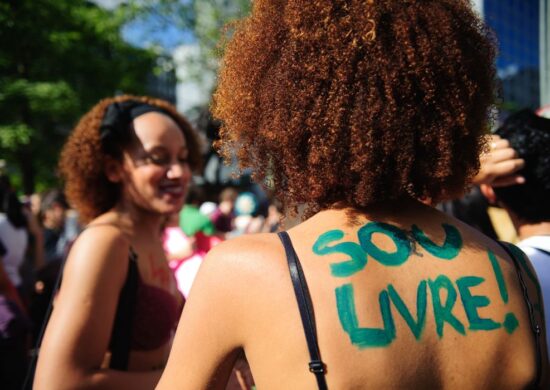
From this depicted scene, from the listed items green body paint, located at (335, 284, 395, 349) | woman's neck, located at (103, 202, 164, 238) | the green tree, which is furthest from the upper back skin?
the green tree

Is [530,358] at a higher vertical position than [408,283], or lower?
lower

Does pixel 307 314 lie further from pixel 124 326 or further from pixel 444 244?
pixel 124 326

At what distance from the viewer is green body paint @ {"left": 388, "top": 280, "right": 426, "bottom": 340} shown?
3.91 ft

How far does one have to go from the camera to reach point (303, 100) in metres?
1.25

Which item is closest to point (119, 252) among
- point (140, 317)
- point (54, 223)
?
point (140, 317)

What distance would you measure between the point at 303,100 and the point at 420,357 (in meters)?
0.58

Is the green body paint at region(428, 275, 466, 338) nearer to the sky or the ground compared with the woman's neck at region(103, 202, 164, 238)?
nearer to the ground

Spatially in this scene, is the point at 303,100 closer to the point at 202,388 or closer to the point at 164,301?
the point at 202,388

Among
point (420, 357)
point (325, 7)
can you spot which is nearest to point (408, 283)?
point (420, 357)

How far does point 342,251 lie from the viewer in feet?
4.06

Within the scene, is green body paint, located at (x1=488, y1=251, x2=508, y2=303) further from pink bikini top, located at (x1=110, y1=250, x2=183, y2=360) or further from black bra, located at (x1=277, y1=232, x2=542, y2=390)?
pink bikini top, located at (x1=110, y1=250, x2=183, y2=360)

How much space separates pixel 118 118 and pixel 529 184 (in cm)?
170

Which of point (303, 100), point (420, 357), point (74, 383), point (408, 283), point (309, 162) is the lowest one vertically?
point (74, 383)

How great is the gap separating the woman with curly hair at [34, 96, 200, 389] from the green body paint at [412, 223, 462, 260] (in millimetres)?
1224
